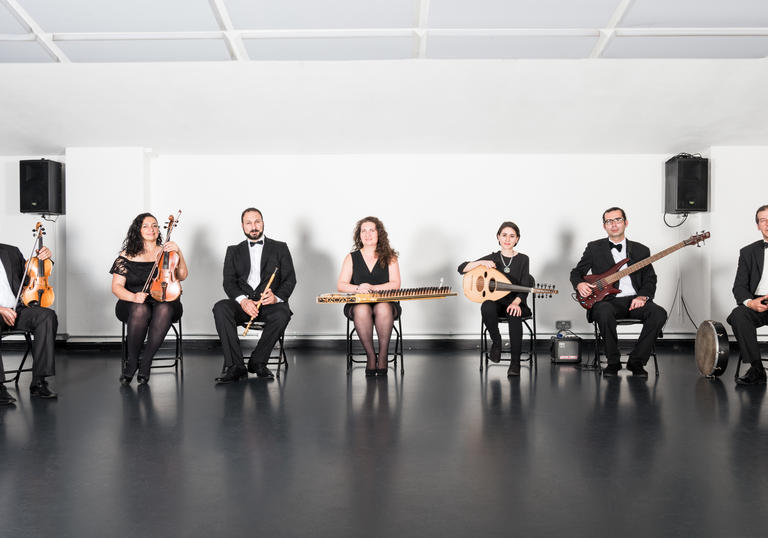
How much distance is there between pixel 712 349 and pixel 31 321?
483 cm

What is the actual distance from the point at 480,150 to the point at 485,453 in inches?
160

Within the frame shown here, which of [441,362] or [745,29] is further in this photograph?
[441,362]

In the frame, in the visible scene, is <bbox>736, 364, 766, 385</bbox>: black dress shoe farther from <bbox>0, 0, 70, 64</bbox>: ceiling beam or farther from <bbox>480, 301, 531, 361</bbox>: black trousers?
<bbox>0, 0, 70, 64</bbox>: ceiling beam

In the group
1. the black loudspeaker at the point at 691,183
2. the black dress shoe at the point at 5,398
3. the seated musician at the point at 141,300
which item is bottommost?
the black dress shoe at the point at 5,398

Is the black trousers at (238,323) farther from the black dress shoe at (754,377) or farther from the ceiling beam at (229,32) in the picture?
the black dress shoe at (754,377)

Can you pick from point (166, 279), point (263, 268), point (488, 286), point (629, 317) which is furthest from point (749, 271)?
point (166, 279)

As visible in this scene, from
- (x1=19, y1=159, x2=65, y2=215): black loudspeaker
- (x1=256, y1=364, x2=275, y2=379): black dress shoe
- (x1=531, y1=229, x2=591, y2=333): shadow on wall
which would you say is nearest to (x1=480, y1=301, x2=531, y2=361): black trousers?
(x1=531, y1=229, x2=591, y2=333): shadow on wall

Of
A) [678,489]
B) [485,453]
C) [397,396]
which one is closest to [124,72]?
[397,396]

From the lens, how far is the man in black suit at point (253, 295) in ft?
14.6

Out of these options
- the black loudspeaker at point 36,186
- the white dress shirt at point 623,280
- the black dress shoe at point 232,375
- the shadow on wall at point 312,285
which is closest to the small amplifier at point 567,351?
the white dress shirt at point 623,280

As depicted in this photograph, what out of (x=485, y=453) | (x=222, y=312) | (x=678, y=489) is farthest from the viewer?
(x=222, y=312)

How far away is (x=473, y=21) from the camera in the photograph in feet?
12.5

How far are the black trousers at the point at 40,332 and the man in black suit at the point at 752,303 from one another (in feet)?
15.8

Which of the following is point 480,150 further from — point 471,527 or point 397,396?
point 471,527
